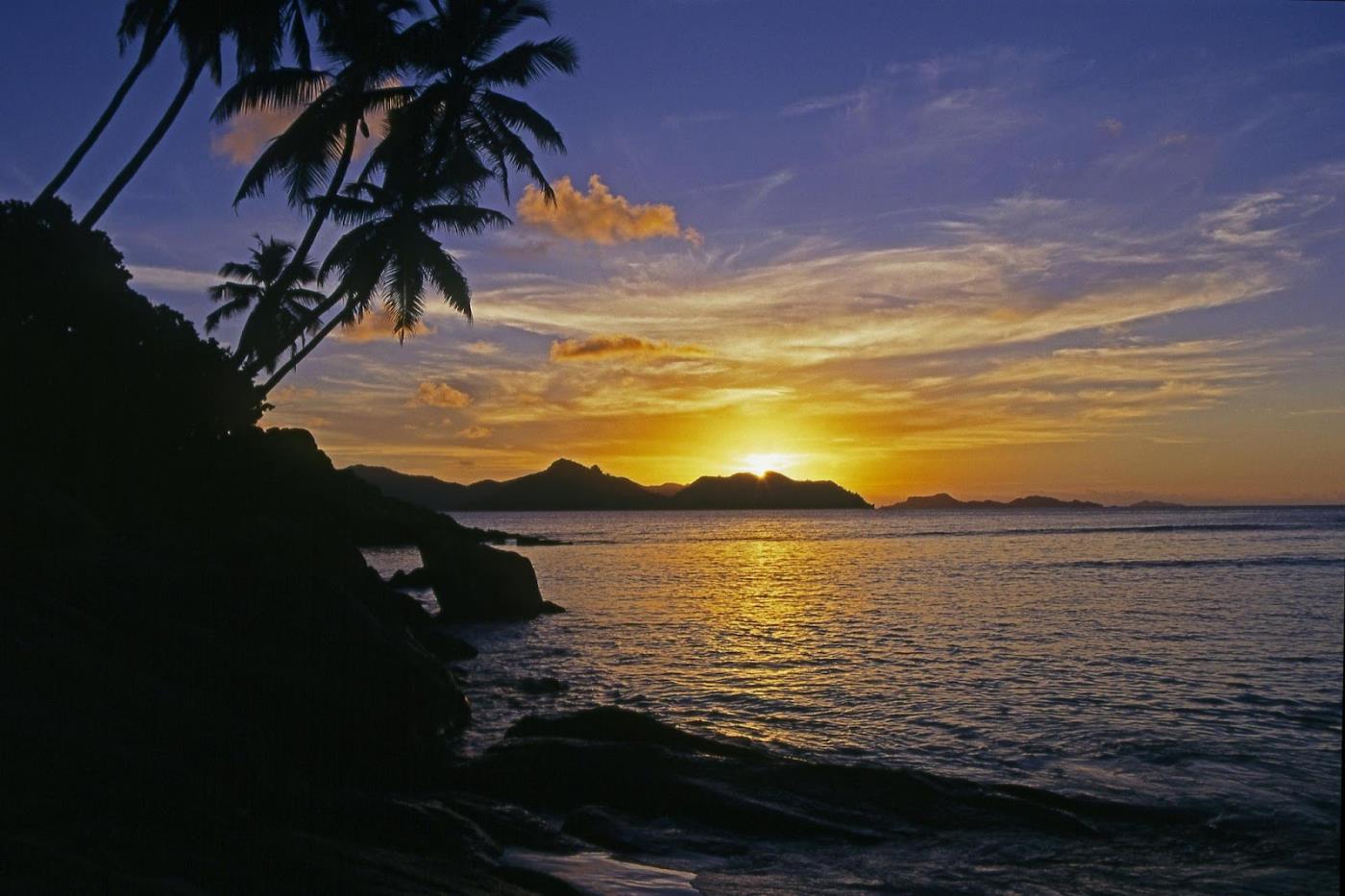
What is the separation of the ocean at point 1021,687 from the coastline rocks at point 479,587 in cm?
112

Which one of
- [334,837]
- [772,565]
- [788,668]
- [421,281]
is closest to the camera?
[334,837]

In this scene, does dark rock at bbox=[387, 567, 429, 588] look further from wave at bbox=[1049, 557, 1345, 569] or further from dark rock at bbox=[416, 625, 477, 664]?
wave at bbox=[1049, 557, 1345, 569]

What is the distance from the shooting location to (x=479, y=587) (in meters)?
28.3

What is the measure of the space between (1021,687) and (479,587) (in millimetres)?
17225

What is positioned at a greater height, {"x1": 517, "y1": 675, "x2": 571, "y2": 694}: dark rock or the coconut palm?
the coconut palm

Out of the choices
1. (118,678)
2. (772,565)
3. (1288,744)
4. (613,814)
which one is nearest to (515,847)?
(613,814)

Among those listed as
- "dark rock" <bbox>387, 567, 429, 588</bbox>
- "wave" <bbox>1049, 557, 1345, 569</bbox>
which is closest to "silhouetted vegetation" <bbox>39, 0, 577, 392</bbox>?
"dark rock" <bbox>387, 567, 429, 588</bbox>

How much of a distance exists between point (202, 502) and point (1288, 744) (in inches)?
845

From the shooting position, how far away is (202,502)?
21016 millimetres

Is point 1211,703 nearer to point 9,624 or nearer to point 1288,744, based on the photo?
point 1288,744

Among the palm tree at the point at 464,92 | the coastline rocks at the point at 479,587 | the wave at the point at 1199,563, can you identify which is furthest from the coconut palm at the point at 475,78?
the wave at the point at 1199,563

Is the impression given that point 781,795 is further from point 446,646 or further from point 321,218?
point 321,218

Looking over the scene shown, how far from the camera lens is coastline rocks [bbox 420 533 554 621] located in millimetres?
28062

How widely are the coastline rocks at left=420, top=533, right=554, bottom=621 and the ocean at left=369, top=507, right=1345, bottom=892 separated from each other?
3.68 ft
